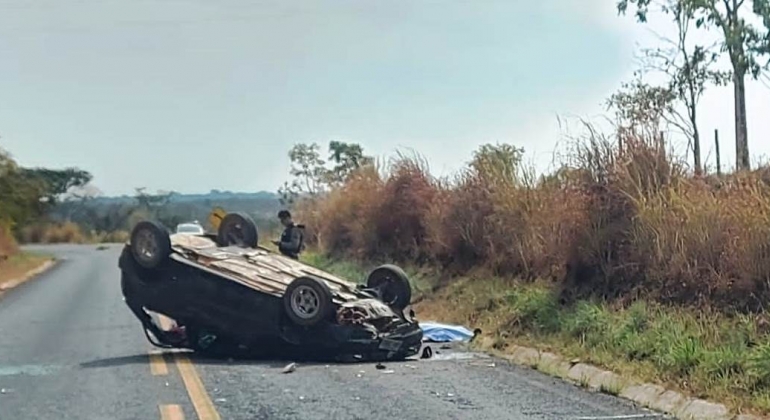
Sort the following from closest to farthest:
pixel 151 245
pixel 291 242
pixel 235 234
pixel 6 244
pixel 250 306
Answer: pixel 250 306
pixel 151 245
pixel 235 234
pixel 291 242
pixel 6 244

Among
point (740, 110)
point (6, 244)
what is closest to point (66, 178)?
point (6, 244)

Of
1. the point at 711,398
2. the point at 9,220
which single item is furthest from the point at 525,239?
the point at 9,220

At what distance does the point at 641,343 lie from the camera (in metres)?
14.0

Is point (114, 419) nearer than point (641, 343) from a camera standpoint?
Yes

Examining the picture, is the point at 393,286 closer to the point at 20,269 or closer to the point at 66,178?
the point at 20,269

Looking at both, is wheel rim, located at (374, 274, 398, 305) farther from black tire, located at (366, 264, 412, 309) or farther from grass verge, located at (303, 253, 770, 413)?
grass verge, located at (303, 253, 770, 413)

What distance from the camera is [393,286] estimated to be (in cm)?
1719

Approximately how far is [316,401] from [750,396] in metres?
3.95

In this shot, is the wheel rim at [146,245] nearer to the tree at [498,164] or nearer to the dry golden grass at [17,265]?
the tree at [498,164]

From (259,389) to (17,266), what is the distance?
3677 cm

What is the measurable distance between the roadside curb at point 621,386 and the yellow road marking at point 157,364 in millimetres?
4236

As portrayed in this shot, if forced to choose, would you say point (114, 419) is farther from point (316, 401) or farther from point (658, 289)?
point (658, 289)

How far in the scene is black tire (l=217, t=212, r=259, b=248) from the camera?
18.1 m

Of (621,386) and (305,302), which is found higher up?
(305,302)
